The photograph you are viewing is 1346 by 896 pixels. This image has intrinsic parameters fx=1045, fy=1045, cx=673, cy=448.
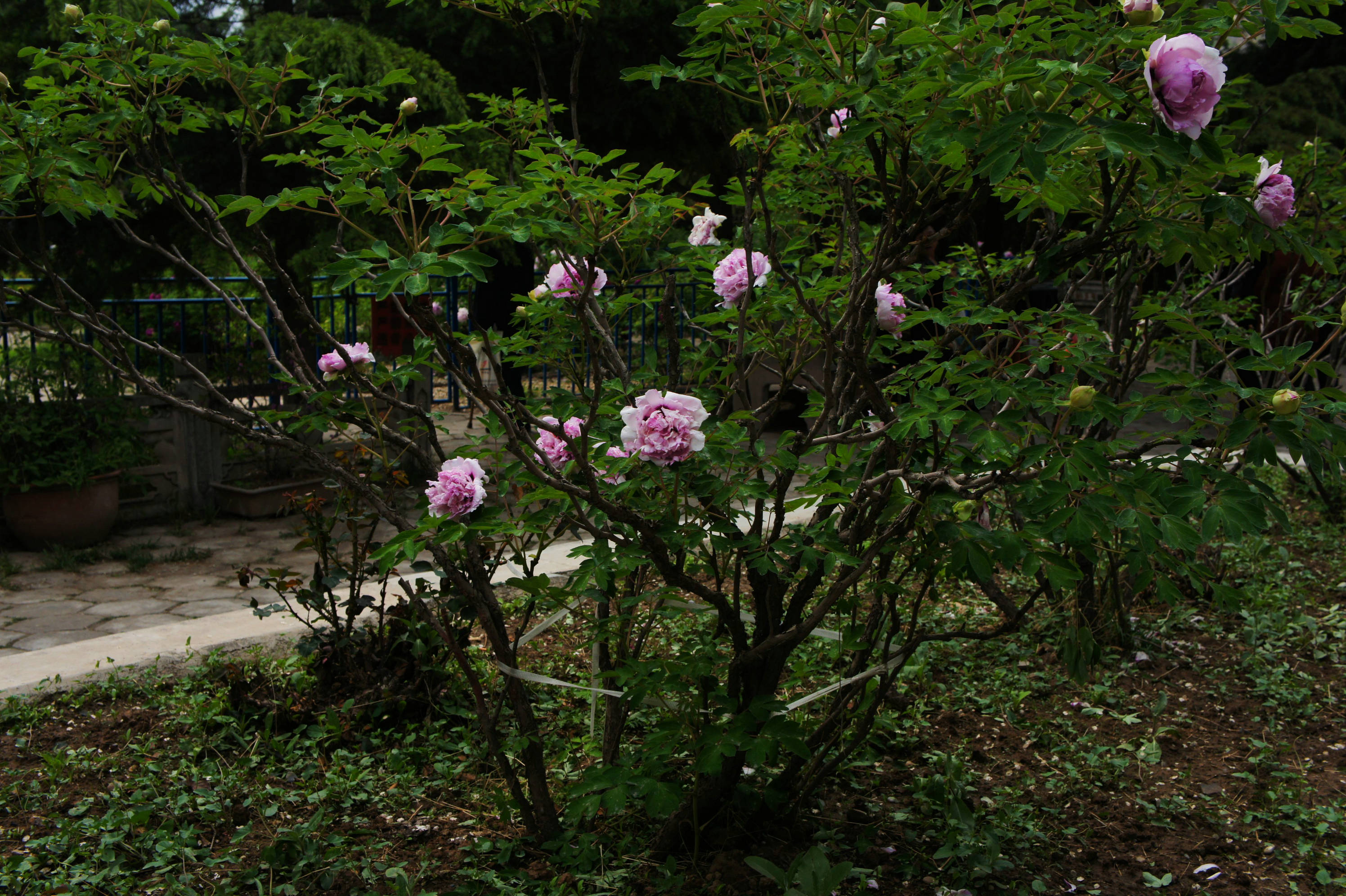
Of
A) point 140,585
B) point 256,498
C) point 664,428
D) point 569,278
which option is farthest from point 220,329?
point 664,428

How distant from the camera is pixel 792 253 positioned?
3.27 metres

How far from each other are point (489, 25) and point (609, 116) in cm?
122

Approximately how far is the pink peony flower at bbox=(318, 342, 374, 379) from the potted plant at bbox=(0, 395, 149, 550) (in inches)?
157

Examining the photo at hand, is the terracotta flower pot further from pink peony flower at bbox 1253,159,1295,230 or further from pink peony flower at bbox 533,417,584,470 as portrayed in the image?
pink peony flower at bbox 1253,159,1295,230

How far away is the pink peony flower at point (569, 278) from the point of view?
2.24 meters

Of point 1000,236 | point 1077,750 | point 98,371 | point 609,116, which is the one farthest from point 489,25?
point 1077,750

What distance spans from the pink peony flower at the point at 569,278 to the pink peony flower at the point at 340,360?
0.50 m

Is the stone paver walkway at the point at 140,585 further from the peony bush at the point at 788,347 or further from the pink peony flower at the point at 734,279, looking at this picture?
the pink peony flower at the point at 734,279

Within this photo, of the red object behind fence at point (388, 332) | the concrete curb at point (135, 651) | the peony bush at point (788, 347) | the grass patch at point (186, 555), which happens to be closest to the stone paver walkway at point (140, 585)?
the grass patch at point (186, 555)

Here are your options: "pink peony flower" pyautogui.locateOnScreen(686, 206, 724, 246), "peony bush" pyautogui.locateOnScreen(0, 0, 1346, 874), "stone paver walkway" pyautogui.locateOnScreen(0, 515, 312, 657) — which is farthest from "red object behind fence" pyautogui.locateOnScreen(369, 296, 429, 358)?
"pink peony flower" pyautogui.locateOnScreen(686, 206, 724, 246)

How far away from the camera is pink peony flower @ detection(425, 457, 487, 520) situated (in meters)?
2.09

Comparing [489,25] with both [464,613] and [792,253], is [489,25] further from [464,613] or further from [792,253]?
[464,613]

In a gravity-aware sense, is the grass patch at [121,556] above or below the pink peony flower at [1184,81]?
below

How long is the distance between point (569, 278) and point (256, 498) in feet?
16.7
